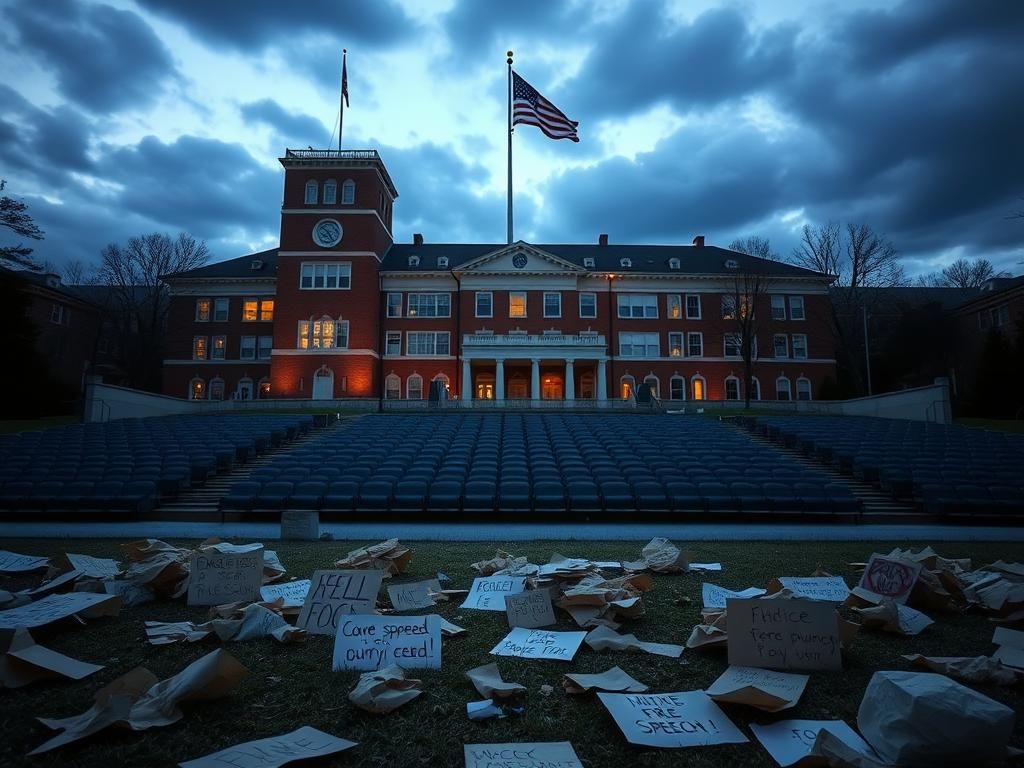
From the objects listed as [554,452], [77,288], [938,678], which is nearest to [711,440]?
[554,452]

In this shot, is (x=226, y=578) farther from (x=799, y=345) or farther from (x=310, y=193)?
(x=799, y=345)

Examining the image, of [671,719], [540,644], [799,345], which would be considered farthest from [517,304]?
[671,719]

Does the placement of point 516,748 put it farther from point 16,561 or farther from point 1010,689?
point 16,561

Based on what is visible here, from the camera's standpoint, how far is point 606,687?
376 centimetres

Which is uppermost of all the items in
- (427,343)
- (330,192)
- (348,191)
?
(348,191)

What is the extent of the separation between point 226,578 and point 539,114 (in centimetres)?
3615

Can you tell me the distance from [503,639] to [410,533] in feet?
24.8

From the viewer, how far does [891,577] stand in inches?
236

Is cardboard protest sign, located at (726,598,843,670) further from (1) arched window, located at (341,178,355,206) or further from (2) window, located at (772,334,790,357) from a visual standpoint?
(2) window, located at (772,334,790,357)

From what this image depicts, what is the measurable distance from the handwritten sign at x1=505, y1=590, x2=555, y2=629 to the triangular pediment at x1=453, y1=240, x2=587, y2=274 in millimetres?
43029

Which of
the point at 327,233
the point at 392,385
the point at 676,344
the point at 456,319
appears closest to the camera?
the point at 327,233

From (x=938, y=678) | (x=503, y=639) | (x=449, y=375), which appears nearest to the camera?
(x=938, y=678)

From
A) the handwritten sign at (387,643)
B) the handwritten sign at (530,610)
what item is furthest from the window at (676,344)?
the handwritten sign at (387,643)

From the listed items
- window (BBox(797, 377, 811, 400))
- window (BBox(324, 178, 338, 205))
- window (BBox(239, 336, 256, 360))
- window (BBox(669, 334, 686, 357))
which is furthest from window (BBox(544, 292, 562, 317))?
window (BBox(239, 336, 256, 360))
